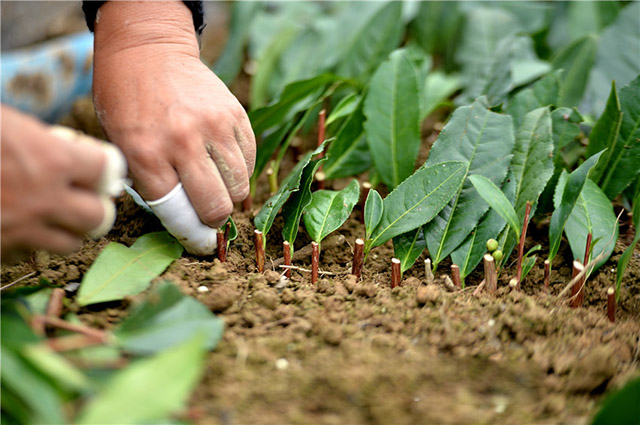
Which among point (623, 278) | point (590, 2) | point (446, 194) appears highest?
point (590, 2)

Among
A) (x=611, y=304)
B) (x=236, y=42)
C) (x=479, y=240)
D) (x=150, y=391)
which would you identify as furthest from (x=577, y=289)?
(x=236, y=42)

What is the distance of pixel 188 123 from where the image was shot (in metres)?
0.84

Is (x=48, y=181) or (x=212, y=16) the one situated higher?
Answer: (x=48, y=181)

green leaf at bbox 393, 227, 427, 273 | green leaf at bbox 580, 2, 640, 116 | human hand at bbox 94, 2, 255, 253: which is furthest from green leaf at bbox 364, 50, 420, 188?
green leaf at bbox 580, 2, 640, 116

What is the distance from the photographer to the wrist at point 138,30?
0.93 metres

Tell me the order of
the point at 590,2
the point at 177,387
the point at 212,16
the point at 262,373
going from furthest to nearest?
the point at 212,16 < the point at 590,2 < the point at 262,373 < the point at 177,387

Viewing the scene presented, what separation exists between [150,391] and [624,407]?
1.55ft

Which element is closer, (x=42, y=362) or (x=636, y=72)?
(x=42, y=362)

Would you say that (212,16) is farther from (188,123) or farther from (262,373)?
(262,373)

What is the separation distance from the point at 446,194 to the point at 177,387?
553mm

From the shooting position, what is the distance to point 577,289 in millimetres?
855

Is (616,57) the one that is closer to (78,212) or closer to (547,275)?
(547,275)

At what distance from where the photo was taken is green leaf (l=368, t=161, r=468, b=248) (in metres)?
0.90

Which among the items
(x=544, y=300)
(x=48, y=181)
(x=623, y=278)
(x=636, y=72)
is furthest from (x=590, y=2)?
(x=48, y=181)
